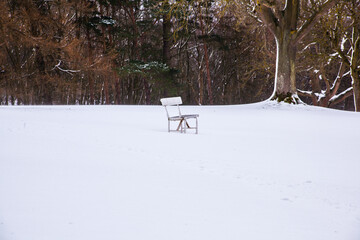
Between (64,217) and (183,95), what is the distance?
3375 centimetres

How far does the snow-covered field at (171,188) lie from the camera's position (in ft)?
10.1

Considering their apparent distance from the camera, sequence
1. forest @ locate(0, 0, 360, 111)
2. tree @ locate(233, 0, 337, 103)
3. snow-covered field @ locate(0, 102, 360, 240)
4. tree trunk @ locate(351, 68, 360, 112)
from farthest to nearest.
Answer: tree trunk @ locate(351, 68, 360, 112) < forest @ locate(0, 0, 360, 111) < tree @ locate(233, 0, 337, 103) < snow-covered field @ locate(0, 102, 360, 240)

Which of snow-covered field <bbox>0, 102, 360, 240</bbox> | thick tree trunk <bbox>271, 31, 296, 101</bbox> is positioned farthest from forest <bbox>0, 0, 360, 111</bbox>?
snow-covered field <bbox>0, 102, 360, 240</bbox>

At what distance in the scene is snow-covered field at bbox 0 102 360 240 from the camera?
121 inches

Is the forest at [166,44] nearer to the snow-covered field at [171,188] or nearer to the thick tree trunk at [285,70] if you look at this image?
the thick tree trunk at [285,70]

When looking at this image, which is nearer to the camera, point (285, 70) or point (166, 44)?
point (285, 70)

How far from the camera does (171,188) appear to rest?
165 inches

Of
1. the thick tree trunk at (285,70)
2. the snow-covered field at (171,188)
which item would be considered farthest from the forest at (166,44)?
the snow-covered field at (171,188)

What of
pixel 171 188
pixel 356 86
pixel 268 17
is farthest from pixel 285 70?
pixel 171 188

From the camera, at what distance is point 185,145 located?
23.8 ft

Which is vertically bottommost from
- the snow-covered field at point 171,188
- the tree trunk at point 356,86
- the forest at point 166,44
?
the snow-covered field at point 171,188

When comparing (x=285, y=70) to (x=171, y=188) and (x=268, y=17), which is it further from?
(x=171, y=188)

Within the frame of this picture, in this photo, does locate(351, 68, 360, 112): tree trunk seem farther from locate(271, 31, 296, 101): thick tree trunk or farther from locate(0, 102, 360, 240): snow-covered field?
locate(0, 102, 360, 240): snow-covered field

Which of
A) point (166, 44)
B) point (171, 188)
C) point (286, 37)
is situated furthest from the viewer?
point (166, 44)
